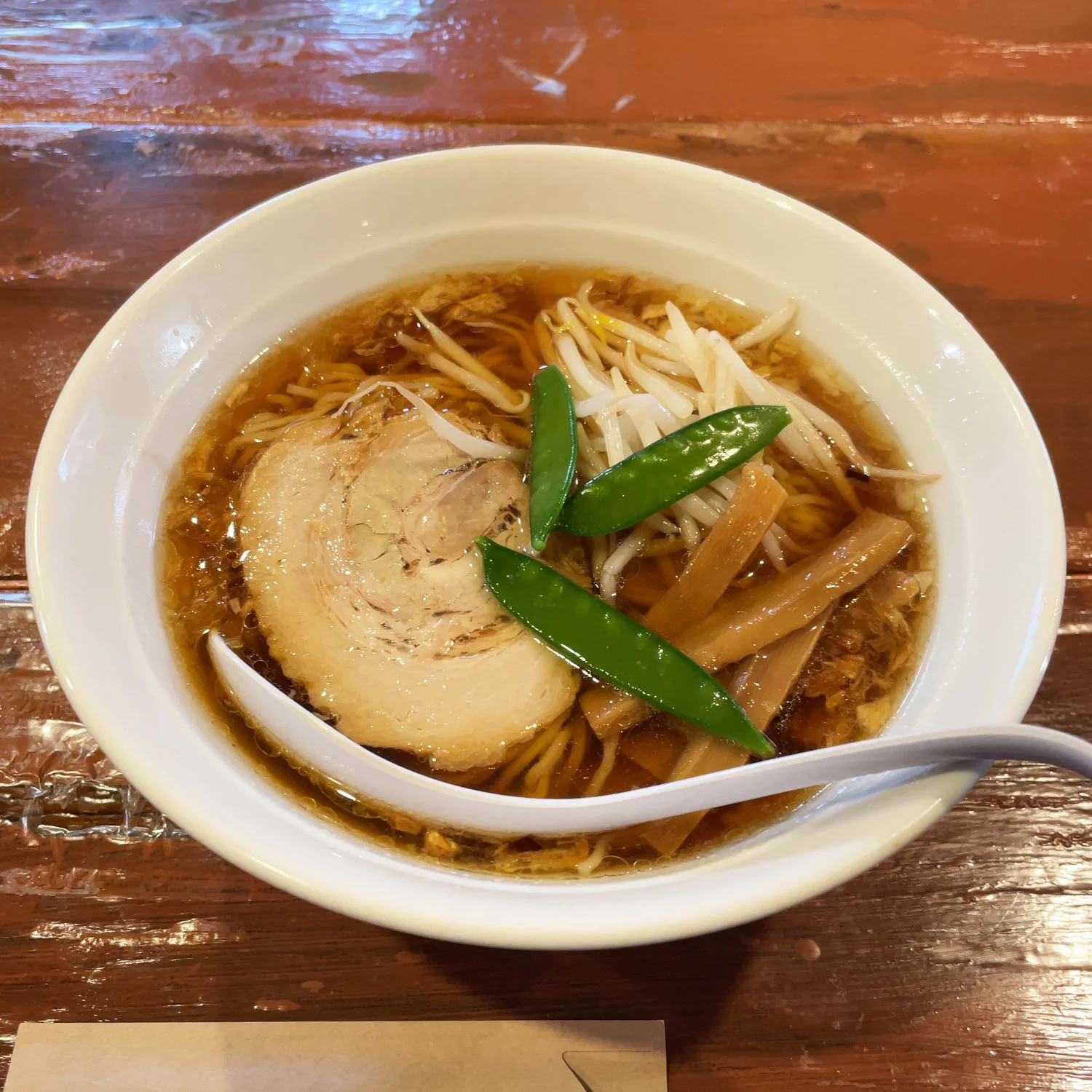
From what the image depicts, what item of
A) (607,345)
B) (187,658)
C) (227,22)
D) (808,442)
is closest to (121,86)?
(227,22)

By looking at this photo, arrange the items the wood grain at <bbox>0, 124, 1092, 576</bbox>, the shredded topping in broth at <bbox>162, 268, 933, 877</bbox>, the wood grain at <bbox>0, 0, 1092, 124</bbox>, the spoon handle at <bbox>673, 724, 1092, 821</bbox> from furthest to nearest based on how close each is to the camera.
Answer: the wood grain at <bbox>0, 0, 1092, 124</bbox> → the wood grain at <bbox>0, 124, 1092, 576</bbox> → the shredded topping in broth at <bbox>162, 268, 933, 877</bbox> → the spoon handle at <bbox>673, 724, 1092, 821</bbox>

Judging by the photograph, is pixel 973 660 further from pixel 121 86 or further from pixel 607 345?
pixel 121 86

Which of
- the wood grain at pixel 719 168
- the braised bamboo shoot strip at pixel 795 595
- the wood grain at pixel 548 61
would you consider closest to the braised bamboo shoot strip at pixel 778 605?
the braised bamboo shoot strip at pixel 795 595

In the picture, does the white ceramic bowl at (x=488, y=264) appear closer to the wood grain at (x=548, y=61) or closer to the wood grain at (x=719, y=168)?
the wood grain at (x=719, y=168)

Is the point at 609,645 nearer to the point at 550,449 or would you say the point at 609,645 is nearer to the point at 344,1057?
the point at 550,449

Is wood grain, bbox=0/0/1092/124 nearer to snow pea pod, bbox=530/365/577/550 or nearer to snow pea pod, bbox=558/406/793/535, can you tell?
snow pea pod, bbox=530/365/577/550

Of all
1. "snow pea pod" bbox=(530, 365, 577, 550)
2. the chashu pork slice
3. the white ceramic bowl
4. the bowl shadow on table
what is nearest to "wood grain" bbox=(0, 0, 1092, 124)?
the white ceramic bowl
